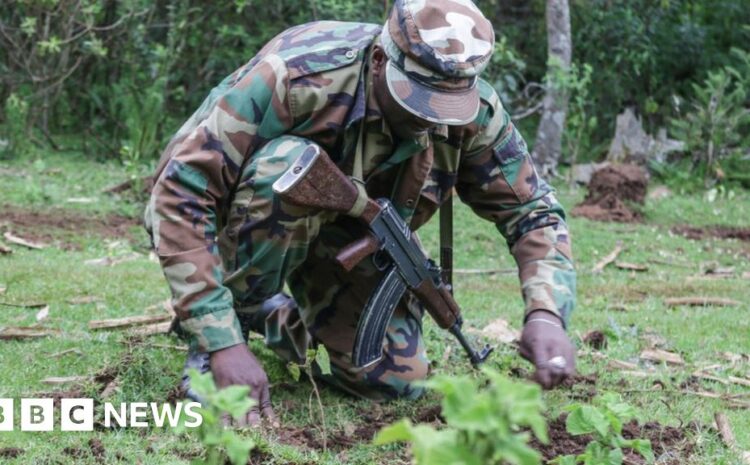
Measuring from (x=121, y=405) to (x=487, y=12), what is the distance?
8731 millimetres

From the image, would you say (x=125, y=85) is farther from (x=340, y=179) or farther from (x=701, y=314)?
(x=340, y=179)

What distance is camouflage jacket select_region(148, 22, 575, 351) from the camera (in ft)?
10.4

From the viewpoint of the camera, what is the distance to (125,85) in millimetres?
10117

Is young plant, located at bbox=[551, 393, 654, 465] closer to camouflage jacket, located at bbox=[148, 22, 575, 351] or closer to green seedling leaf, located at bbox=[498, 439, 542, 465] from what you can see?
green seedling leaf, located at bbox=[498, 439, 542, 465]

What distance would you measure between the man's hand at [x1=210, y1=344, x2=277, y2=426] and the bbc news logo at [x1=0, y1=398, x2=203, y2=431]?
15cm

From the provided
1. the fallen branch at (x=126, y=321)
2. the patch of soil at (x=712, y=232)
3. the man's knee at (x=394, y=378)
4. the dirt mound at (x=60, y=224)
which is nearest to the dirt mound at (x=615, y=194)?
the patch of soil at (x=712, y=232)

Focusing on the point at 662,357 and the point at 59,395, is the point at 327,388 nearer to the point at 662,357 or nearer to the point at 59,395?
the point at 59,395

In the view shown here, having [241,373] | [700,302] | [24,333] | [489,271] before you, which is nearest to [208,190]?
[241,373]

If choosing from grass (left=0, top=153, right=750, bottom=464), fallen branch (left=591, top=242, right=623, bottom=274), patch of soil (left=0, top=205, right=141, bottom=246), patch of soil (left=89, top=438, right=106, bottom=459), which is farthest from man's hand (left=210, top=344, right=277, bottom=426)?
fallen branch (left=591, top=242, right=623, bottom=274)

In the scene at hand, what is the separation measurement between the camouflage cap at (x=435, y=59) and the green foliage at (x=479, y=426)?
1739mm

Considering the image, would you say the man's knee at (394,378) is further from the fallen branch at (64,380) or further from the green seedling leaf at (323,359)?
the fallen branch at (64,380)

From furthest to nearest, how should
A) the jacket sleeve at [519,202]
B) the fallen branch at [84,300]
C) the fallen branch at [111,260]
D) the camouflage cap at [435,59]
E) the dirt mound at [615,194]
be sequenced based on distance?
the dirt mound at [615,194] → the fallen branch at [111,260] → the fallen branch at [84,300] → the jacket sleeve at [519,202] → the camouflage cap at [435,59]

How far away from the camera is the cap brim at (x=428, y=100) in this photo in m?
3.07

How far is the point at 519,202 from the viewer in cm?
367
